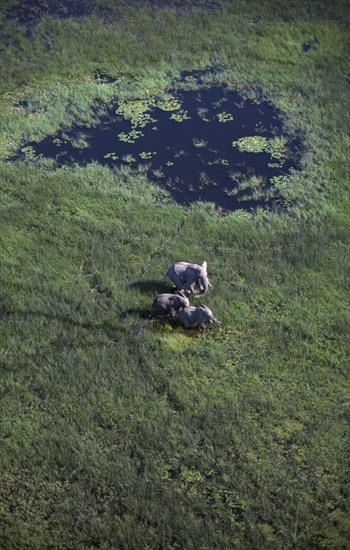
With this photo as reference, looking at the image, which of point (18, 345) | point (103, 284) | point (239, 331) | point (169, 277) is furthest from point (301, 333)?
point (18, 345)

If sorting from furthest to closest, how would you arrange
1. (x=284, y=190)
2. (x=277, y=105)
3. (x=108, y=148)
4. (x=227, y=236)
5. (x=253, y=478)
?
1. (x=277, y=105)
2. (x=108, y=148)
3. (x=284, y=190)
4. (x=227, y=236)
5. (x=253, y=478)

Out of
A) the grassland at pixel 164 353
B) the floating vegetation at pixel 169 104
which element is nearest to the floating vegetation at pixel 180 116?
the floating vegetation at pixel 169 104

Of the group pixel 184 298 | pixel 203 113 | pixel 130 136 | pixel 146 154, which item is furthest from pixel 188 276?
pixel 203 113

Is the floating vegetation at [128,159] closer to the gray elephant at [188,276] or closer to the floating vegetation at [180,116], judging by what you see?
the floating vegetation at [180,116]

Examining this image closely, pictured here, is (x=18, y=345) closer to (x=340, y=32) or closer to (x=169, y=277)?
(x=169, y=277)

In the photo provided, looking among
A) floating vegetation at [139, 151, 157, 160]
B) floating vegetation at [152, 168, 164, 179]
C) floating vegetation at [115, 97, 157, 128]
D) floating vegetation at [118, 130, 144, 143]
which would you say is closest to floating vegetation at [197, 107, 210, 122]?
floating vegetation at [115, 97, 157, 128]

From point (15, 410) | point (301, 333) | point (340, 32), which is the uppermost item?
point (340, 32)
